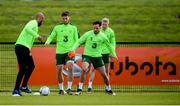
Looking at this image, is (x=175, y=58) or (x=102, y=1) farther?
(x=102, y=1)

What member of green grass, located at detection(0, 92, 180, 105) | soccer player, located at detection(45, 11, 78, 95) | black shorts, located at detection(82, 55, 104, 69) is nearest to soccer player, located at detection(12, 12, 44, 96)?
green grass, located at detection(0, 92, 180, 105)

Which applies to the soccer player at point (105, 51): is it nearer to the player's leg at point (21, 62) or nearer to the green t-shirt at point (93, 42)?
the green t-shirt at point (93, 42)

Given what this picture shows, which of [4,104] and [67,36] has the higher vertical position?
[67,36]

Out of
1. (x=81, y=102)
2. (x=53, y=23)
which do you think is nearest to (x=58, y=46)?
(x=81, y=102)

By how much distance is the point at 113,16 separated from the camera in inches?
1331

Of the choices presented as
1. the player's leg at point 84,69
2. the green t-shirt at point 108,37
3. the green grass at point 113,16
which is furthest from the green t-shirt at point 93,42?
the green grass at point 113,16

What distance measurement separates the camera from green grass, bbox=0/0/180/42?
3234 cm

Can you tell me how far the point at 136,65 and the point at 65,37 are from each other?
2.92 meters

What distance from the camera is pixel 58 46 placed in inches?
790

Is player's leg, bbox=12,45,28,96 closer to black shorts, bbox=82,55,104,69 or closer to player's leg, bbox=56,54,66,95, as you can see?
player's leg, bbox=56,54,66,95

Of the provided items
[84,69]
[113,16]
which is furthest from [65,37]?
[113,16]

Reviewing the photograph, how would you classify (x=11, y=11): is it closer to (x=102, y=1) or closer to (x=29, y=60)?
(x=102, y=1)

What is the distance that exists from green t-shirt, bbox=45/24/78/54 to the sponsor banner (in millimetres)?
1936

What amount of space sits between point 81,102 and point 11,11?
17.9 meters
